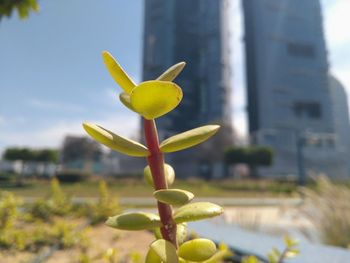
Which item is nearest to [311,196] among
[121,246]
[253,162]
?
[121,246]

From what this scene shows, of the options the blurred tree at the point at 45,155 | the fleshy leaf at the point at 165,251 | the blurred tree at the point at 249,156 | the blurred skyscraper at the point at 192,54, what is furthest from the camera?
the blurred skyscraper at the point at 192,54

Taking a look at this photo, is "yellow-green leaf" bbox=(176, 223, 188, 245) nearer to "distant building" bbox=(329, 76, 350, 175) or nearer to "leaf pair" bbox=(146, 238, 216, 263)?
"leaf pair" bbox=(146, 238, 216, 263)

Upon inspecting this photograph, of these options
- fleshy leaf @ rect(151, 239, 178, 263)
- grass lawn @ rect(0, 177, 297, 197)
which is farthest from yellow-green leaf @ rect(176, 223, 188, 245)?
grass lawn @ rect(0, 177, 297, 197)

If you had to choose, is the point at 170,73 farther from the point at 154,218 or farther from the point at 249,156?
the point at 249,156

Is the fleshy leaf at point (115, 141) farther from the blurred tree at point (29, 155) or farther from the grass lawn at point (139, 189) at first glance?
the blurred tree at point (29, 155)

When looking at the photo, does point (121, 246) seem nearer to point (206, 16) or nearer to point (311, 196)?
point (311, 196)

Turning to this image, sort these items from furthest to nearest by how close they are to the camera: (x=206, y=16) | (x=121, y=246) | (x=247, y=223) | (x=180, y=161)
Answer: (x=206, y=16), (x=180, y=161), (x=247, y=223), (x=121, y=246)

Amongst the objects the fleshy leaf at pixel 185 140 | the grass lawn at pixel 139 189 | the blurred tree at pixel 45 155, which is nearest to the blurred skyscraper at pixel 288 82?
the grass lawn at pixel 139 189
